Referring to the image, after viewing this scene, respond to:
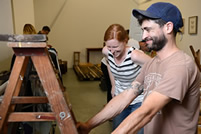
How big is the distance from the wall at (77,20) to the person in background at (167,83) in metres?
7.84

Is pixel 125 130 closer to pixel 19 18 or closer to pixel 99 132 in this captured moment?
pixel 99 132

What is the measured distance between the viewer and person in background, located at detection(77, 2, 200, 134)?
910 millimetres

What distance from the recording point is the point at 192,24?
542cm

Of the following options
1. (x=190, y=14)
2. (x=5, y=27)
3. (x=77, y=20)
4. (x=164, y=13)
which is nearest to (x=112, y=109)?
(x=164, y=13)

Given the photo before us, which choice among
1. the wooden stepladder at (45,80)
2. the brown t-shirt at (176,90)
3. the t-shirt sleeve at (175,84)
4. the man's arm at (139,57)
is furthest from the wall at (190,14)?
the wooden stepladder at (45,80)

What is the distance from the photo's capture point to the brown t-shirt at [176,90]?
36.2 inches

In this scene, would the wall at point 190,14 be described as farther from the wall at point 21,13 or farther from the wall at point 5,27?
the wall at point 5,27

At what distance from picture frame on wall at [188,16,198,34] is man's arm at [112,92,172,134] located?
5011 millimetres

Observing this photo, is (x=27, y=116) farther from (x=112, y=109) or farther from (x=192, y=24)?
(x=192, y=24)

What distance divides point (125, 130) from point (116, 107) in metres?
0.38

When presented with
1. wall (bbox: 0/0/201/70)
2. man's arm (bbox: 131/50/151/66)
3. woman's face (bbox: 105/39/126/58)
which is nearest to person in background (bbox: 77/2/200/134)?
man's arm (bbox: 131/50/151/66)

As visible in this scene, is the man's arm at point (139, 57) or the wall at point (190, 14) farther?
the wall at point (190, 14)

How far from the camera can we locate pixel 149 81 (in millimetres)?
1163

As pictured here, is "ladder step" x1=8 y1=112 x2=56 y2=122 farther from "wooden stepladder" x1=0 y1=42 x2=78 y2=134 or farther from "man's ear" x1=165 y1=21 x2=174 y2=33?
"man's ear" x1=165 y1=21 x2=174 y2=33
